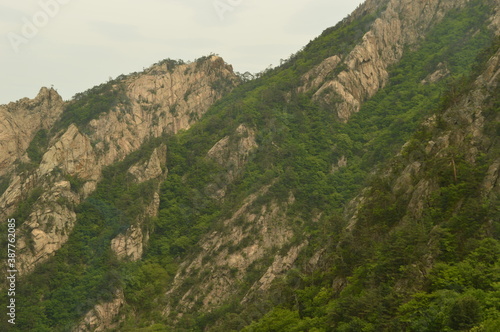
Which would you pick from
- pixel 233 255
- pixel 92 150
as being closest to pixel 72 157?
pixel 92 150

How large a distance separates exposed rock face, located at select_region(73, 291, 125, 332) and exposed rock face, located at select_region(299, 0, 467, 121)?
4940cm

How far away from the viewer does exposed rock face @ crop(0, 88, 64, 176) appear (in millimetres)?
106938

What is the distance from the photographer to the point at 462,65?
102062 mm

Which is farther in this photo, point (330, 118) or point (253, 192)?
point (330, 118)

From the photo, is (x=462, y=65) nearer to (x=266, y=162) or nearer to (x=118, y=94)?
(x=266, y=162)

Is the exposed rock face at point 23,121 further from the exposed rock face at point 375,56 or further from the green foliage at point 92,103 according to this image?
the exposed rock face at point 375,56

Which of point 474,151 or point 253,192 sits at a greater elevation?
point 253,192

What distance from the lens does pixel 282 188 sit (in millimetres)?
89000

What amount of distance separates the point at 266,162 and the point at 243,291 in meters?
26.2

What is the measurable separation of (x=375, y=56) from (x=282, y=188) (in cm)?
3898

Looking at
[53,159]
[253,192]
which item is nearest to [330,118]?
[253,192]

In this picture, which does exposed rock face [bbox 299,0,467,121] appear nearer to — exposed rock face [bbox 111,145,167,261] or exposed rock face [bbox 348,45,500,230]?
exposed rock face [bbox 111,145,167,261]

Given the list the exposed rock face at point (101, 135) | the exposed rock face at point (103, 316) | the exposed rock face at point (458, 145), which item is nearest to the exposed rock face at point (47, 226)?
the exposed rock face at point (101, 135)

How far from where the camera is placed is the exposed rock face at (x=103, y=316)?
255 ft
